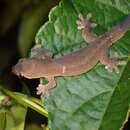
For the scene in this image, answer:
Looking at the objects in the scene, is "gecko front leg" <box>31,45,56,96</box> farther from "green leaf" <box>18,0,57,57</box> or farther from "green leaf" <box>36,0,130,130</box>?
"green leaf" <box>18,0,57,57</box>

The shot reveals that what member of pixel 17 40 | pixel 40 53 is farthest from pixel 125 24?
pixel 17 40

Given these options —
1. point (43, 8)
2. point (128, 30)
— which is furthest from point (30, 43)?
point (128, 30)

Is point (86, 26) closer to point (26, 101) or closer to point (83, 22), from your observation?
point (83, 22)

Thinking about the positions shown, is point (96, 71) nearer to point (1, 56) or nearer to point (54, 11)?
point (54, 11)

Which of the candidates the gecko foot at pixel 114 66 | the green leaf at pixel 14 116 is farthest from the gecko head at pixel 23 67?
the gecko foot at pixel 114 66

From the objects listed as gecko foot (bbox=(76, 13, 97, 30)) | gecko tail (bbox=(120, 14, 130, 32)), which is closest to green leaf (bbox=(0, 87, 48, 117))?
gecko foot (bbox=(76, 13, 97, 30))

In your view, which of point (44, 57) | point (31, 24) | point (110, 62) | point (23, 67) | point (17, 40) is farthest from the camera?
point (17, 40)
